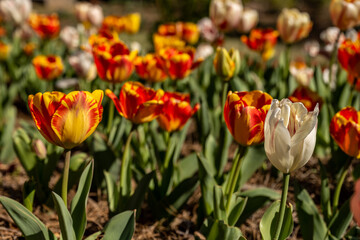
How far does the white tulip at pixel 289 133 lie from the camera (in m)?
0.85

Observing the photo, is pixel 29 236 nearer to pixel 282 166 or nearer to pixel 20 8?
pixel 282 166

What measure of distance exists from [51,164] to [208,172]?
0.61m

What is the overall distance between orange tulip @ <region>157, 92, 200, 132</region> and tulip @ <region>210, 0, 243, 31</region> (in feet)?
3.91

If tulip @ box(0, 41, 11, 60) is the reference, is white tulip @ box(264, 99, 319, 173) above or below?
above

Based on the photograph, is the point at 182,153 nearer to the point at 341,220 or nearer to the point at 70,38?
the point at 341,220

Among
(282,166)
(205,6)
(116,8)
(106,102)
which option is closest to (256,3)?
(116,8)

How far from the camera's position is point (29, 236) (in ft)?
3.33

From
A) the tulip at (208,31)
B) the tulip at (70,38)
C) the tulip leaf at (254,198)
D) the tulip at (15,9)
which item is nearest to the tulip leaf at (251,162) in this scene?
the tulip leaf at (254,198)

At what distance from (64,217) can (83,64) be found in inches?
57.9

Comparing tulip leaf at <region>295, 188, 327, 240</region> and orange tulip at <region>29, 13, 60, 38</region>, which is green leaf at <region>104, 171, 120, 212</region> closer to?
tulip leaf at <region>295, 188, 327, 240</region>

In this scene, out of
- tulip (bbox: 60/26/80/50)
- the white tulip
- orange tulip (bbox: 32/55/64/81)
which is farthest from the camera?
tulip (bbox: 60/26/80/50)

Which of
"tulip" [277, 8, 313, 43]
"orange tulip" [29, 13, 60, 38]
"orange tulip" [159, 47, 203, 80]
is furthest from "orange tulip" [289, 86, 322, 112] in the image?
"orange tulip" [29, 13, 60, 38]

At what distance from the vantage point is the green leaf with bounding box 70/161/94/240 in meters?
1.06

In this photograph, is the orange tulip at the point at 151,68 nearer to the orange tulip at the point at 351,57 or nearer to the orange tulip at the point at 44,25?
the orange tulip at the point at 351,57
